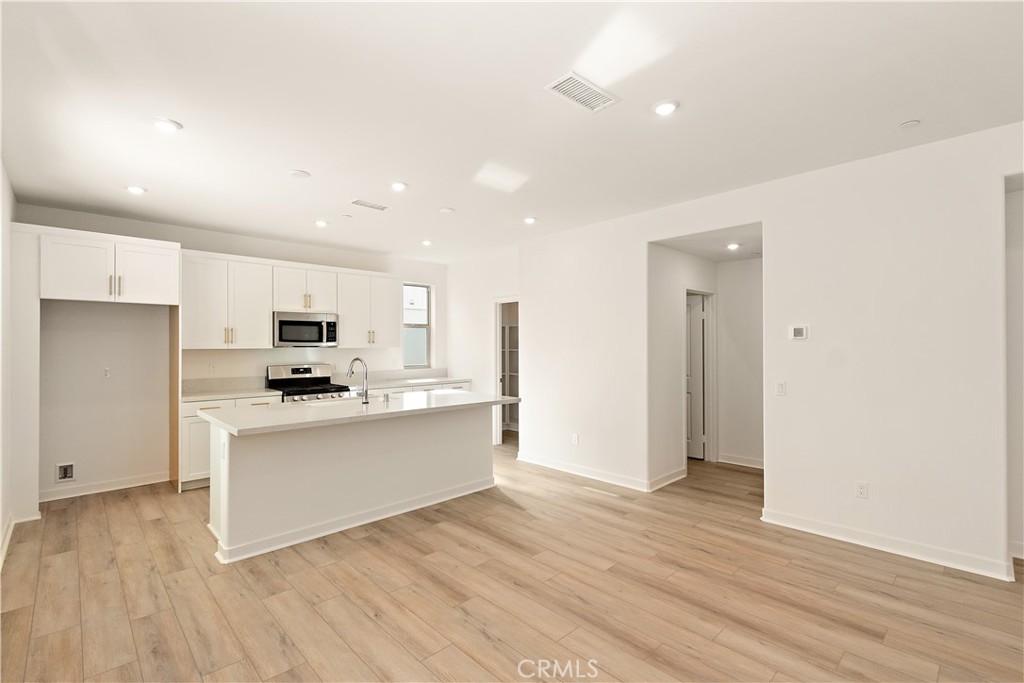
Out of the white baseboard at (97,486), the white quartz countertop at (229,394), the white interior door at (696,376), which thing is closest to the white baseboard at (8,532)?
the white baseboard at (97,486)

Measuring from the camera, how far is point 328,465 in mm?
3674

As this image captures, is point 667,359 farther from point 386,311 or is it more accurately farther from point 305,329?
point 305,329

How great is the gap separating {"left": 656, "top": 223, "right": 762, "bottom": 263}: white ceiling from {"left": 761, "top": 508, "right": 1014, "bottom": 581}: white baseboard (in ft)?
7.83

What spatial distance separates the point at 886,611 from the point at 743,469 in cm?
303

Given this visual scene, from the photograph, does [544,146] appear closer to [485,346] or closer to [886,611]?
[886,611]

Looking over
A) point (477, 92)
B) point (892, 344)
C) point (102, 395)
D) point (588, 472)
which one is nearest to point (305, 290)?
point (102, 395)

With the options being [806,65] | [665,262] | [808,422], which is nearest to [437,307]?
[665,262]

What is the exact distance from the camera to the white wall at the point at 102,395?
14.7 feet

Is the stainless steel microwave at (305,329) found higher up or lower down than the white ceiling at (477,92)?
lower down

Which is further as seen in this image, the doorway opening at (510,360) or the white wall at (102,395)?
the doorway opening at (510,360)

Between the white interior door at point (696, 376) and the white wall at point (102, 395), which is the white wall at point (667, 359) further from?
the white wall at point (102, 395)

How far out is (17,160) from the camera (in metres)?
3.38

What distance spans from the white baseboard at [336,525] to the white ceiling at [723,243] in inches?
123

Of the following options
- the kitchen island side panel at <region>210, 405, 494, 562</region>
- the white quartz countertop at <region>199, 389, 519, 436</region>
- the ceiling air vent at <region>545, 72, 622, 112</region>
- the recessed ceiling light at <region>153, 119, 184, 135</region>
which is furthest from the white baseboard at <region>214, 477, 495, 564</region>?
the ceiling air vent at <region>545, 72, 622, 112</region>
